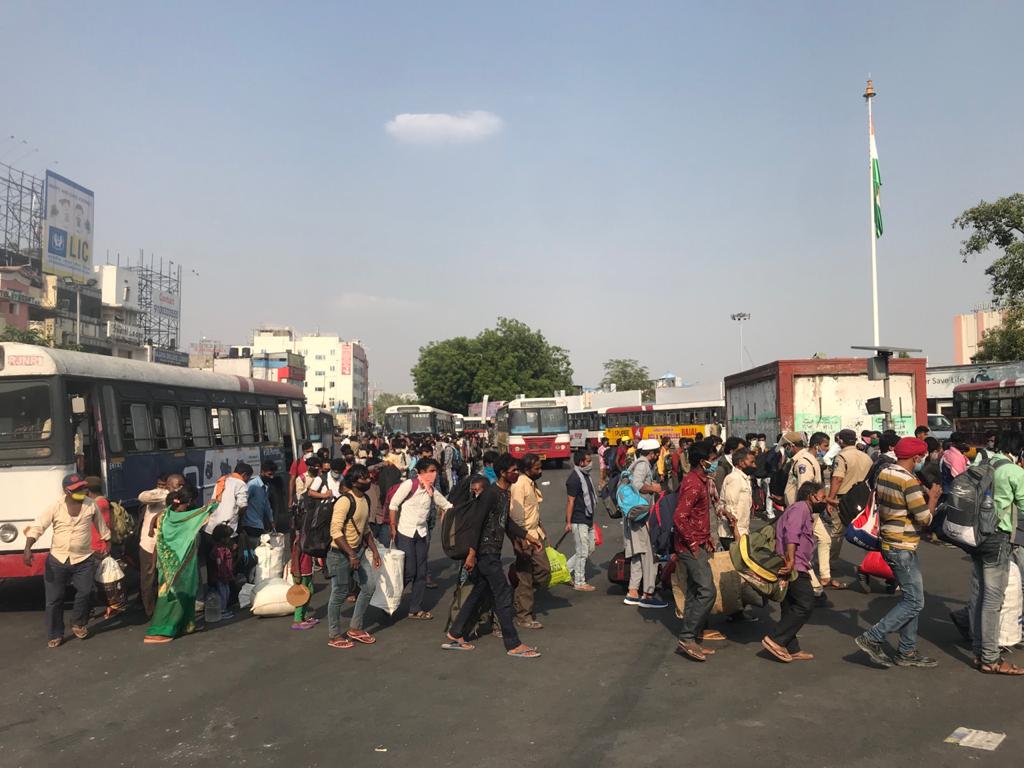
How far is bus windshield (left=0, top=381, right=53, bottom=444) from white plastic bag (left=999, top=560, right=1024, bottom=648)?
9.59 m

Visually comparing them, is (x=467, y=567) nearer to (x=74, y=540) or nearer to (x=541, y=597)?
(x=541, y=597)

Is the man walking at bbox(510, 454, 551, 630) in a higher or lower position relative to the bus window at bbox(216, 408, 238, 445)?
lower

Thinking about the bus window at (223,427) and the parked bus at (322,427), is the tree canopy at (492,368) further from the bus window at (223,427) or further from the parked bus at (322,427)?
the bus window at (223,427)

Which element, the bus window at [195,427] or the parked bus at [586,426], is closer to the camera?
the bus window at [195,427]

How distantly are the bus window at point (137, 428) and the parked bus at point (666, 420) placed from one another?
2838cm

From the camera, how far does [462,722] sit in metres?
5.36

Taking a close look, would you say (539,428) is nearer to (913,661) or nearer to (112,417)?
(112,417)

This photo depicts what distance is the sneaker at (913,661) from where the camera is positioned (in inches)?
247

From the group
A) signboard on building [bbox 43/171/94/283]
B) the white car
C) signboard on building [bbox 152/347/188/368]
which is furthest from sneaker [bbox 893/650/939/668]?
signboard on building [bbox 152/347/188/368]

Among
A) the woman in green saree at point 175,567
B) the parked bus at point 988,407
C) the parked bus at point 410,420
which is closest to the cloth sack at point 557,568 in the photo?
the woman in green saree at point 175,567

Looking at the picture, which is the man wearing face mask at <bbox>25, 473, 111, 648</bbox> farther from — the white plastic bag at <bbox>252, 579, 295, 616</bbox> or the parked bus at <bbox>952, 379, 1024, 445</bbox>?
the parked bus at <bbox>952, 379, 1024, 445</bbox>

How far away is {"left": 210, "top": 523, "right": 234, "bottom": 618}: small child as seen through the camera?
8.48 m

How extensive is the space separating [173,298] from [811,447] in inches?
3006

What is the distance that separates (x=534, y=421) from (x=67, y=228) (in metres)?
45.5
